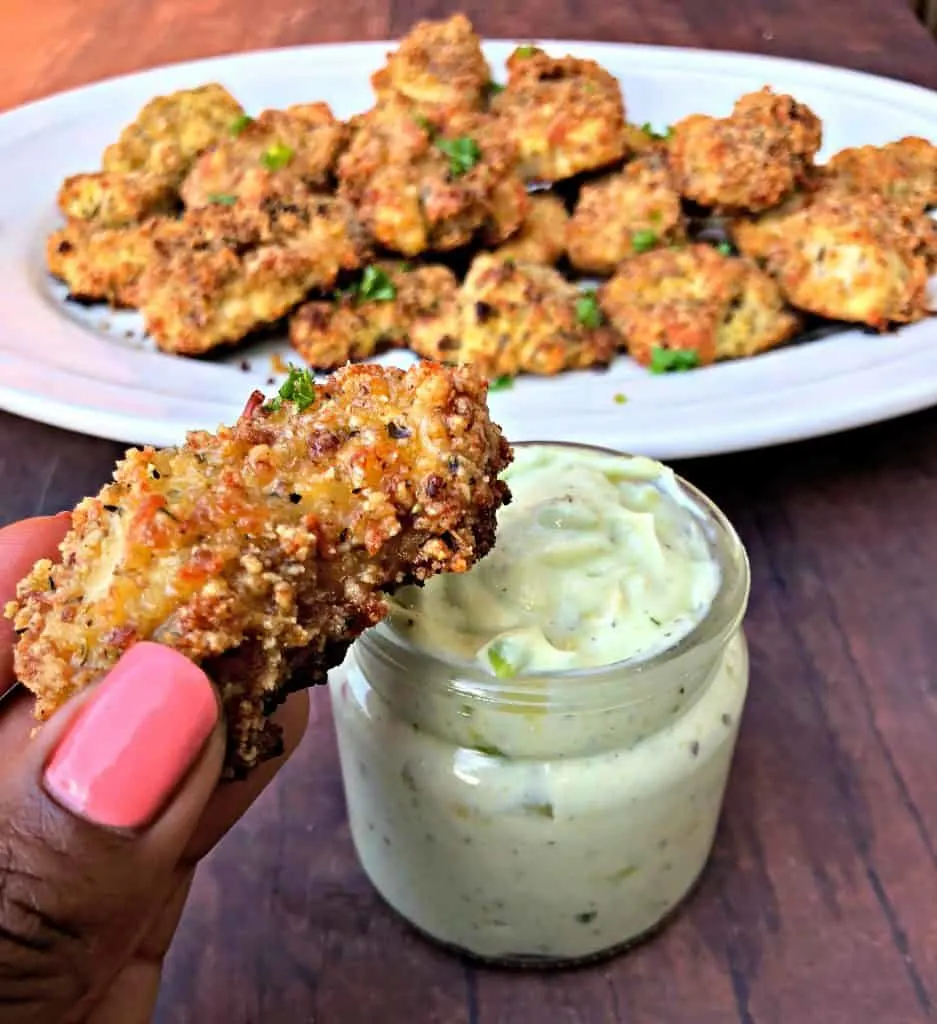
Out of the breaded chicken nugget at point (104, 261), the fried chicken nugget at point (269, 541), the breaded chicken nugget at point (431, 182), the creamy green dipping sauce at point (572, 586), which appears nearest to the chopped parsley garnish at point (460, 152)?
the breaded chicken nugget at point (431, 182)

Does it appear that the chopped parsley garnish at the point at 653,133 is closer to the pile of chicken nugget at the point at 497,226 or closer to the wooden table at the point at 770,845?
the pile of chicken nugget at the point at 497,226

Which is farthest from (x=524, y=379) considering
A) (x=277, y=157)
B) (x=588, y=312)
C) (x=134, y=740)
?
(x=134, y=740)

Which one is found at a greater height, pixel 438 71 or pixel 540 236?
pixel 438 71

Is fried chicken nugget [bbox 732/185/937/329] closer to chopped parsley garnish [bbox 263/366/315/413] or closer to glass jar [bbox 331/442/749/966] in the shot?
glass jar [bbox 331/442/749/966]

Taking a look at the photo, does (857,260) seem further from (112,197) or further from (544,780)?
(112,197)

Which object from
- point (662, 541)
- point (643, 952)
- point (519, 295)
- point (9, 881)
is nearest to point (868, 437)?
point (519, 295)
